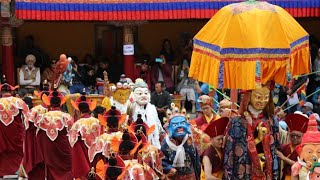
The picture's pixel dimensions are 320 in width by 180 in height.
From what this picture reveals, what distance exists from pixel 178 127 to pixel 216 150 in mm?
622

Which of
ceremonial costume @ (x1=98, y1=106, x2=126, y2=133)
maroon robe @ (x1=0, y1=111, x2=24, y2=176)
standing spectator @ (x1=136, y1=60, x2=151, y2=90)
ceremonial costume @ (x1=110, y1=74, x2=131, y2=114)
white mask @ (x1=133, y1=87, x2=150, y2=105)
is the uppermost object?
ceremonial costume @ (x1=98, y1=106, x2=126, y2=133)

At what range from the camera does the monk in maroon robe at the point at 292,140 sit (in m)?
11.9

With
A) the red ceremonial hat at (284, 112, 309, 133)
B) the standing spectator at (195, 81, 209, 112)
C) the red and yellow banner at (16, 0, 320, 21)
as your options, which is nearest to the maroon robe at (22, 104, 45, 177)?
the standing spectator at (195, 81, 209, 112)

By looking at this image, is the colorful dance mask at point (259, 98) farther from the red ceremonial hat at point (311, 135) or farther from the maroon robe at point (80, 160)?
the maroon robe at point (80, 160)

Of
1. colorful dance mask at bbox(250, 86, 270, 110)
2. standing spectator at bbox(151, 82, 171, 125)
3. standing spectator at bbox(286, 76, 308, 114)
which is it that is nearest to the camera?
colorful dance mask at bbox(250, 86, 270, 110)

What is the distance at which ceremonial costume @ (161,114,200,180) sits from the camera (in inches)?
481

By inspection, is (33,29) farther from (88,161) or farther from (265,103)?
(265,103)

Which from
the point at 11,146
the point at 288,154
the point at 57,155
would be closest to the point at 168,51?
the point at 11,146

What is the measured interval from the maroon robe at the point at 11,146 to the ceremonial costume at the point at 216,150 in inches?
207

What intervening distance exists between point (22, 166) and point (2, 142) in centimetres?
64

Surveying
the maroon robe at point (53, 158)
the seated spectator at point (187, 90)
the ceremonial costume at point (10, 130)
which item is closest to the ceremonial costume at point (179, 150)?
the maroon robe at point (53, 158)

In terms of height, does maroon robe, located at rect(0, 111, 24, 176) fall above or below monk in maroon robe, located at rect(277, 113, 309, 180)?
below

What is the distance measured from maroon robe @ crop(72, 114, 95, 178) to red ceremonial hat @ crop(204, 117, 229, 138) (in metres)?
3.60

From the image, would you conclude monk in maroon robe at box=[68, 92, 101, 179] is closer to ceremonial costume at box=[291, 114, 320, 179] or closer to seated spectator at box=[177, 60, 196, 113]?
ceremonial costume at box=[291, 114, 320, 179]
